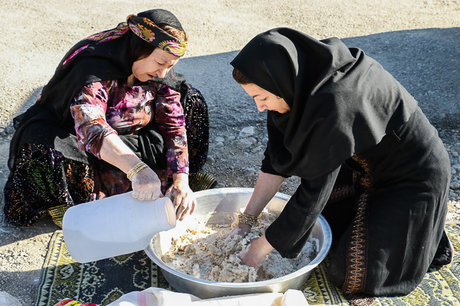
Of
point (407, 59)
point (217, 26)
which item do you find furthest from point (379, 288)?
point (217, 26)

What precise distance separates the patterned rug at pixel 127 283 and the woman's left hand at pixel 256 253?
33 cm

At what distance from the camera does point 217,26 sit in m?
6.62

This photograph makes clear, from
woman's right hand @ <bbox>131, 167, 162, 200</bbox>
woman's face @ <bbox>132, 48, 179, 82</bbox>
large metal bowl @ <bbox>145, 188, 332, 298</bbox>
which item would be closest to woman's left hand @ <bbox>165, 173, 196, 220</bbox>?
large metal bowl @ <bbox>145, 188, 332, 298</bbox>

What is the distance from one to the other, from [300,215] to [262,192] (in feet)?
1.59

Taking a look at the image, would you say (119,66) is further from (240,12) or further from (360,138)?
(240,12)

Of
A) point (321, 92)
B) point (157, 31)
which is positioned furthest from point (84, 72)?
point (321, 92)

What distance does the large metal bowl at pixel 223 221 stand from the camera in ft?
7.55

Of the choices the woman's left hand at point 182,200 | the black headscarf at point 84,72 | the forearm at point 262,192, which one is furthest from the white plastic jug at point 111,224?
the black headscarf at point 84,72

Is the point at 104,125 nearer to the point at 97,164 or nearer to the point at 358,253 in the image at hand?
the point at 97,164

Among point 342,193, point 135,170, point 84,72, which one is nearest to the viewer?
point 135,170

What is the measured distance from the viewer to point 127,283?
270 centimetres

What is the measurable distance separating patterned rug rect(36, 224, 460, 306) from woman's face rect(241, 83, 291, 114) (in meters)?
0.99

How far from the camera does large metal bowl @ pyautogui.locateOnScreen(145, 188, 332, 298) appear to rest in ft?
7.55

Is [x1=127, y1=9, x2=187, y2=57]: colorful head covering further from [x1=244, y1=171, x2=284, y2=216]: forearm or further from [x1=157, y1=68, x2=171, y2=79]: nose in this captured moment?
[x1=244, y1=171, x2=284, y2=216]: forearm
